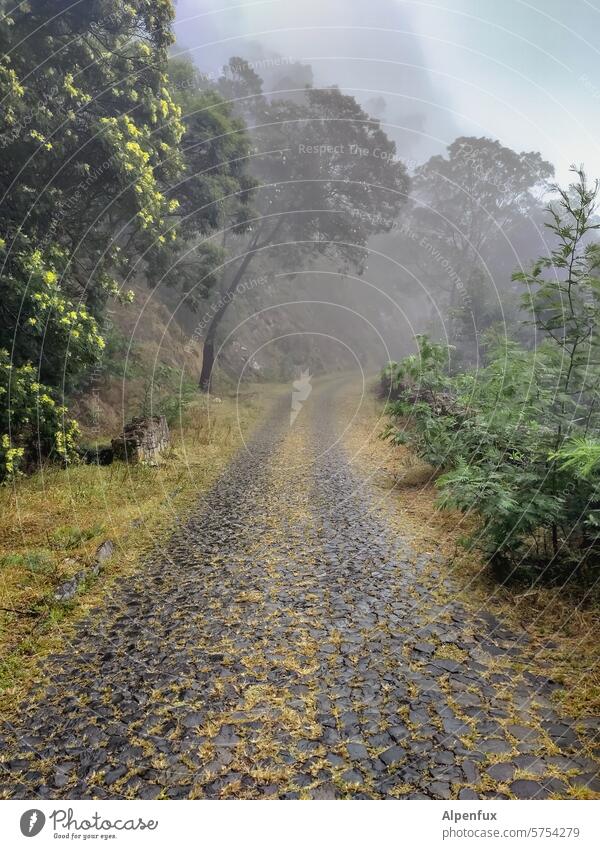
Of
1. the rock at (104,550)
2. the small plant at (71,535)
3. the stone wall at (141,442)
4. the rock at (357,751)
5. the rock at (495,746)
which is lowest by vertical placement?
the rock at (357,751)

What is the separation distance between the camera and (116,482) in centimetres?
932

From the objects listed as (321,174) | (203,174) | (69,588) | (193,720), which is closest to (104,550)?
(69,588)

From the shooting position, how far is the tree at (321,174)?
958 inches

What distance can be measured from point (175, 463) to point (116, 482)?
211cm

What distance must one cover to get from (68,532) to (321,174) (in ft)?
81.7

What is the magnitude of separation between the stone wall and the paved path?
444 centimetres

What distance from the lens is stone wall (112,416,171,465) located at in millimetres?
10500

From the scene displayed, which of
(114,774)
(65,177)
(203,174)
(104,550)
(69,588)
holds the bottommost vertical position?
(114,774)

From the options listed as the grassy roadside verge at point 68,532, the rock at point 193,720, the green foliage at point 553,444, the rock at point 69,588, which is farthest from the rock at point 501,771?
the rock at point 69,588

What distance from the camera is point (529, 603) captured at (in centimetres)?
518

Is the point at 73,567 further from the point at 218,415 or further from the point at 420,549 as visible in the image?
the point at 218,415

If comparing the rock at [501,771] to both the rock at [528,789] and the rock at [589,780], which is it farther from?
the rock at [589,780]

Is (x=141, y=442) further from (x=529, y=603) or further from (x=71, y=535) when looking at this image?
(x=529, y=603)

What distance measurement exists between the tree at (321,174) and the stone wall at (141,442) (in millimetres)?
12733
